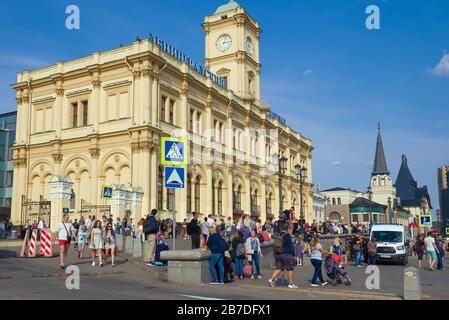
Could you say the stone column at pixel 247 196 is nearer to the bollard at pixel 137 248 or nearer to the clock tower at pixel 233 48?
the clock tower at pixel 233 48

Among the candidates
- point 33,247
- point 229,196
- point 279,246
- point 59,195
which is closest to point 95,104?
point 59,195

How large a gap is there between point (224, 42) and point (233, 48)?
4.91 ft

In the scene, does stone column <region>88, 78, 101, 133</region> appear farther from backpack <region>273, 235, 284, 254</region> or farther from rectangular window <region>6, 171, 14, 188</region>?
backpack <region>273, 235, 284, 254</region>

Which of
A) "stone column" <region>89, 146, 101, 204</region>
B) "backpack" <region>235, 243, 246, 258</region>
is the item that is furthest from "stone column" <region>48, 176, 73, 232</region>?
"backpack" <region>235, 243, 246, 258</region>

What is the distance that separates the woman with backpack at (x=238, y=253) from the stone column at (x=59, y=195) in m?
16.7

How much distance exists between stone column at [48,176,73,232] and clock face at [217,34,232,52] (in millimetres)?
30284

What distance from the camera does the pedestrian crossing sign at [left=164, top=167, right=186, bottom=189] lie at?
12961mm

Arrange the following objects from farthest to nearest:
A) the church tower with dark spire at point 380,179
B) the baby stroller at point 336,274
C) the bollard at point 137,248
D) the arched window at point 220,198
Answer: the church tower with dark spire at point 380,179
the arched window at point 220,198
the bollard at point 137,248
the baby stroller at point 336,274

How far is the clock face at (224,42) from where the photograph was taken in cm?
5516

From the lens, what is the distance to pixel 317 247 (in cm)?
1432

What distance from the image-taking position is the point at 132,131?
3644cm

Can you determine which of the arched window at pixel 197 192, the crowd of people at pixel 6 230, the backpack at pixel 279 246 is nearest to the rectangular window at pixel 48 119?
the crowd of people at pixel 6 230
